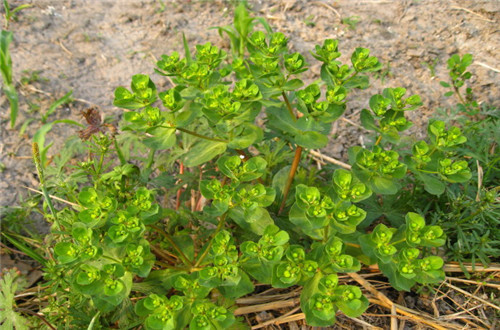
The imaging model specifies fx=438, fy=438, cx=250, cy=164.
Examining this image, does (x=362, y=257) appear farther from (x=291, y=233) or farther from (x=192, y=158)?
(x=192, y=158)

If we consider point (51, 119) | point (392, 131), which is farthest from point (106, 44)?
point (392, 131)

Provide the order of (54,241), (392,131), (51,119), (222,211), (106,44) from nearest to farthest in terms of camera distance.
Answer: (222,211), (392,131), (54,241), (51,119), (106,44)

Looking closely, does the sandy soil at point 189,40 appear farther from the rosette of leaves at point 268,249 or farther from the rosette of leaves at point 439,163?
the rosette of leaves at point 268,249

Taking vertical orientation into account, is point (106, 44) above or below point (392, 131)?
below

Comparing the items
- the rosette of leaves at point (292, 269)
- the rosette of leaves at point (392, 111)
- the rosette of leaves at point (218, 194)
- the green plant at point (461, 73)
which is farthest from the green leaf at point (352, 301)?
the green plant at point (461, 73)

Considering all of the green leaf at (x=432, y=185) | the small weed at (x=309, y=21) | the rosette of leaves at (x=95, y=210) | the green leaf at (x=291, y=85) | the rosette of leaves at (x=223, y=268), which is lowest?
the rosette of leaves at (x=223, y=268)
